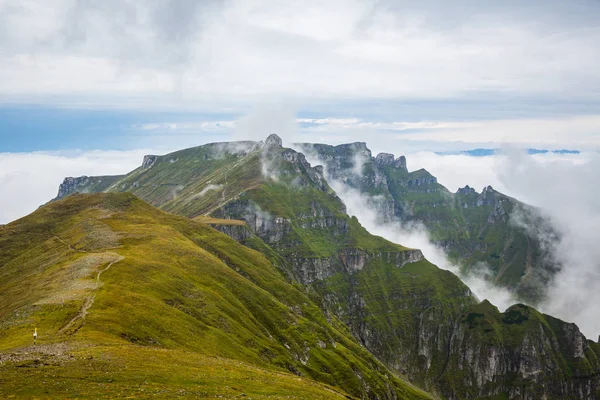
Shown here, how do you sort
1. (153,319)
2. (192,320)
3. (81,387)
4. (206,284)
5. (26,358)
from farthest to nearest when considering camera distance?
(206,284) → (192,320) → (153,319) → (26,358) → (81,387)

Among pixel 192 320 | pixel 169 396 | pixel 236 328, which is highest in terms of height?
pixel 169 396

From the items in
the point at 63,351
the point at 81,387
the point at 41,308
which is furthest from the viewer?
the point at 41,308

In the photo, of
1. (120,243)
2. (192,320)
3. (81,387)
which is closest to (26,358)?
(81,387)

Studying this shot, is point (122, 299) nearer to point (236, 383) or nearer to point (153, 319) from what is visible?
point (153, 319)

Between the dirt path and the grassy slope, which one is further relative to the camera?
the dirt path

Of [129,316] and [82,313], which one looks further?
[129,316]

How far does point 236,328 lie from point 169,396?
102m

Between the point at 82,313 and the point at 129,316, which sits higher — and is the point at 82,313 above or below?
above

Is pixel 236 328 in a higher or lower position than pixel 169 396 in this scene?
lower

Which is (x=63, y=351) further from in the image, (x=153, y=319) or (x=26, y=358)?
(x=153, y=319)

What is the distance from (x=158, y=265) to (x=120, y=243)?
36.0m

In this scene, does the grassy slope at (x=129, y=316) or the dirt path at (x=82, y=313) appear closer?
the grassy slope at (x=129, y=316)

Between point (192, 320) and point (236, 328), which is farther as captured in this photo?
point (236, 328)

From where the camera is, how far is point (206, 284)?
18750 centimetres
